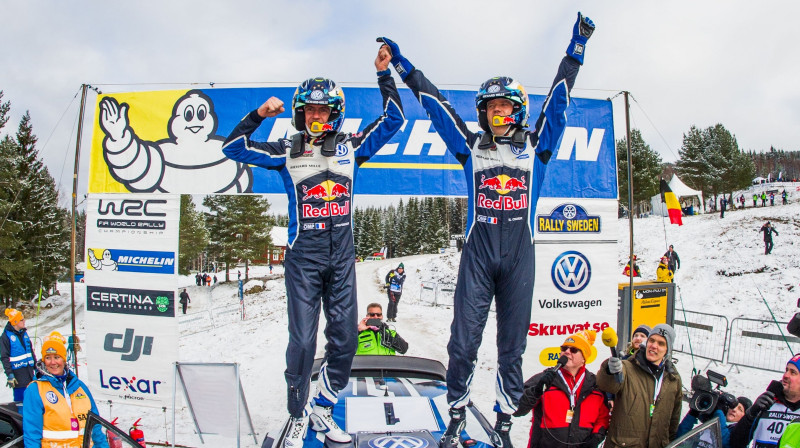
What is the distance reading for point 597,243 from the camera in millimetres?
6078

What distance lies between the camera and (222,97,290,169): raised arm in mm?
3201

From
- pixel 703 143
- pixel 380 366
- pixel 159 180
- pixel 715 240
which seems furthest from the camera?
pixel 703 143

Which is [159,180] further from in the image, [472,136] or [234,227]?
[234,227]

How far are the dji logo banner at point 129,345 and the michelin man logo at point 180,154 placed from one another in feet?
6.17

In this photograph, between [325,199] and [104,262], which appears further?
[104,262]

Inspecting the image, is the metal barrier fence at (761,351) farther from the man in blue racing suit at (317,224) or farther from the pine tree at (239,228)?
the pine tree at (239,228)

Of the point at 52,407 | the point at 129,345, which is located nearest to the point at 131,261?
the point at 129,345

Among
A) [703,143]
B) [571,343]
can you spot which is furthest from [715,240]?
[571,343]

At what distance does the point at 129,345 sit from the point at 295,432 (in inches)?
168

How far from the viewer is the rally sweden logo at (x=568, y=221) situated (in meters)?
5.98

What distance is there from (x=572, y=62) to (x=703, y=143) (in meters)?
47.2

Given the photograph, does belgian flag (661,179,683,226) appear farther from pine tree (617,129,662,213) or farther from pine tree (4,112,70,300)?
pine tree (617,129,662,213)

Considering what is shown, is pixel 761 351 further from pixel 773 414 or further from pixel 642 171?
pixel 642 171

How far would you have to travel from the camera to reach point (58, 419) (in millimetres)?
3803
